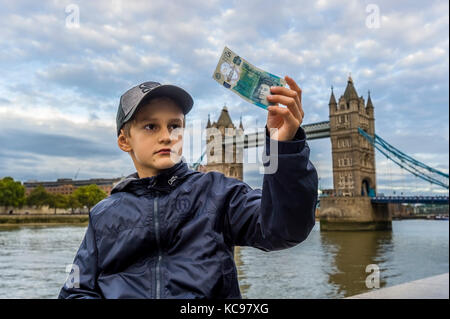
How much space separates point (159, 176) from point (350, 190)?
120 feet

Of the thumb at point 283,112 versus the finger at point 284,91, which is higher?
the finger at point 284,91

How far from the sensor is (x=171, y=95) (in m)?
1.16

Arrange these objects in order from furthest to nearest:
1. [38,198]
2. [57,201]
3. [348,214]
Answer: [57,201], [38,198], [348,214]

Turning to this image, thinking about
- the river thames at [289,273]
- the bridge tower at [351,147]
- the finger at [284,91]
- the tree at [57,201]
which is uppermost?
the bridge tower at [351,147]

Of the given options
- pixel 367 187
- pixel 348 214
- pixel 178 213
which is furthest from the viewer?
pixel 367 187

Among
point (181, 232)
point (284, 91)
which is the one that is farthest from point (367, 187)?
point (284, 91)

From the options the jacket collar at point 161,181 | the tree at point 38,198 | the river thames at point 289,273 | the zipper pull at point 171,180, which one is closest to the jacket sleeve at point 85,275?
the jacket collar at point 161,181

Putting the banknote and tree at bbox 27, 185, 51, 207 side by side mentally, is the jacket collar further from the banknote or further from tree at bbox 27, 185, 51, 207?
tree at bbox 27, 185, 51, 207

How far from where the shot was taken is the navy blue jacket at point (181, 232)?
94 cm

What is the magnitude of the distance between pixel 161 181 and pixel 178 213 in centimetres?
12

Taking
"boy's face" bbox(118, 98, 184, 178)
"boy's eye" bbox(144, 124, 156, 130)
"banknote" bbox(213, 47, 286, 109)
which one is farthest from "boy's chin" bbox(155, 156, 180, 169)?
"banknote" bbox(213, 47, 286, 109)

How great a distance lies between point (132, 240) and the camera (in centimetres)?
106

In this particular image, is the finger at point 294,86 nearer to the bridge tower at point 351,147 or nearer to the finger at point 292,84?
the finger at point 292,84

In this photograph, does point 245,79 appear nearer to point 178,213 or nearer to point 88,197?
point 178,213
